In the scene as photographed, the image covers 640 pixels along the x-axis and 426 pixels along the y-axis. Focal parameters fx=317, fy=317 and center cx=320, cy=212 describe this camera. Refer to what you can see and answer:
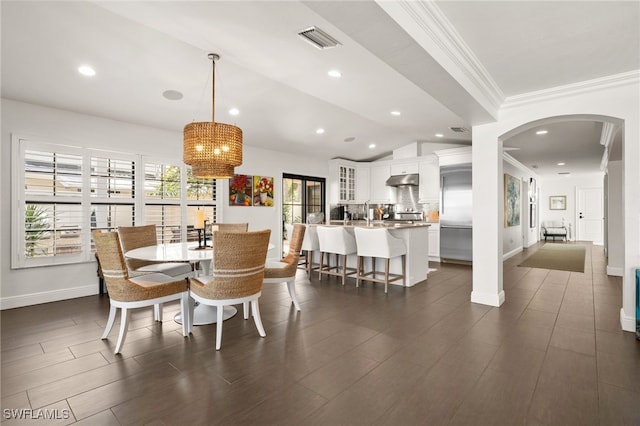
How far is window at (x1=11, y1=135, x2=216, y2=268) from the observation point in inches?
152

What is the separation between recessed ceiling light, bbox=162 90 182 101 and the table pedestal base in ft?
8.87

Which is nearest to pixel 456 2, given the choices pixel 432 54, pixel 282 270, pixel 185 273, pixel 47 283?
pixel 432 54

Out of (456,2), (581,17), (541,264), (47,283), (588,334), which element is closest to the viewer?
(456,2)

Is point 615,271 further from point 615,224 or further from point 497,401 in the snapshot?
point 497,401

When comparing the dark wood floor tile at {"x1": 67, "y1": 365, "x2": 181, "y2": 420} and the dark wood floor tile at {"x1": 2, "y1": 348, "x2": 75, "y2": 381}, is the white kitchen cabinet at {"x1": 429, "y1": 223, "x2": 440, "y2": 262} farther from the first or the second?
the dark wood floor tile at {"x1": 2, "y1": 348, "x2": 75, "y2": 381}

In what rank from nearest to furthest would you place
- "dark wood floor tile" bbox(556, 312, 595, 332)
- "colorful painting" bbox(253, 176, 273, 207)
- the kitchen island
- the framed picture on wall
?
"dark wood floor tile" bbox(556, 312, 595, 332), the kitchen island, "colorful painting" bbox(253, 176, 273, 207), the framed picture on wall

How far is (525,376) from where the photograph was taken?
2152 millimetres

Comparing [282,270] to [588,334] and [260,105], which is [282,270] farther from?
[588,334]

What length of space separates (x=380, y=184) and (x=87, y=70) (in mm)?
6304

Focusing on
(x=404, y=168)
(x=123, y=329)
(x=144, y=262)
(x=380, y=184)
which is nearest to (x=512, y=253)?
(x=404, y=168)

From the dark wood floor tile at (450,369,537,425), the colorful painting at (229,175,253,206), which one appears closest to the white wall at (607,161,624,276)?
the dark wood floor tile at (450,369,537,425)

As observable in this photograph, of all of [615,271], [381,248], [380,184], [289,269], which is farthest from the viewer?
[380,184]

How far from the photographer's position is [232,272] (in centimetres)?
267

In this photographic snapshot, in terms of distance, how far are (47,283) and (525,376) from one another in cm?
520
